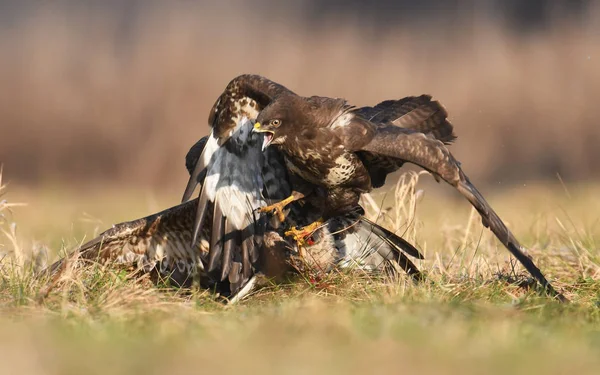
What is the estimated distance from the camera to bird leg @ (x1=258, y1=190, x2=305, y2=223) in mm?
5715

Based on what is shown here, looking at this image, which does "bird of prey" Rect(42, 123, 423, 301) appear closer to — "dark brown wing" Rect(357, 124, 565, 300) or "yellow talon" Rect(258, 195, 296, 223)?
"yellow talon" Rect(258, 195, 296, 223)

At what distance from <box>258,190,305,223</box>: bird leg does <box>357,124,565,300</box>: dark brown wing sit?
0.71 m

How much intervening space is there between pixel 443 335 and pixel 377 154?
1.59m

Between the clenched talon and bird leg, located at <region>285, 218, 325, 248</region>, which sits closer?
the clenched talon

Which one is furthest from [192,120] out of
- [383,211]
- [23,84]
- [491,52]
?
[383,211]

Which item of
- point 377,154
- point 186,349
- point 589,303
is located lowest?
point 589,303

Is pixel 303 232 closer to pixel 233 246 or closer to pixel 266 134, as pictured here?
pixel 233 246

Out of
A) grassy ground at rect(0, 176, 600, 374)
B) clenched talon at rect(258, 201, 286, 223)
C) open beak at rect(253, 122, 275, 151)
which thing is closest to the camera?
grassy ground at rect(0, 176, 600, 374)

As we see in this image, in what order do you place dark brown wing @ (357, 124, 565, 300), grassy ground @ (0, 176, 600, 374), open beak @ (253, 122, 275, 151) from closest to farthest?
grassy ground @ (0, 176, 600, 374) < dark brown wing @ (357, 124, 565, 300) < open beak @ (253, 122, 275, 151)

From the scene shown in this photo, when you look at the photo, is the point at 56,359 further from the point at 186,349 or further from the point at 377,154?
the point at 377,154

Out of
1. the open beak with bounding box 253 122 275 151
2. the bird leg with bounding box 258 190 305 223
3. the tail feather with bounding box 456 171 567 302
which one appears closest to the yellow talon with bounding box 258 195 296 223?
the bird leg with bounding box 258 190 305 223

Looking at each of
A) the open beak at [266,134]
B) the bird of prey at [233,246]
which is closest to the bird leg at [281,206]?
the bird of prey at [233,246]

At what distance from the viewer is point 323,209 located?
6000 millimetres

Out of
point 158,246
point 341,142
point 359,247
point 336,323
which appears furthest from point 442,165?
point 158,246
